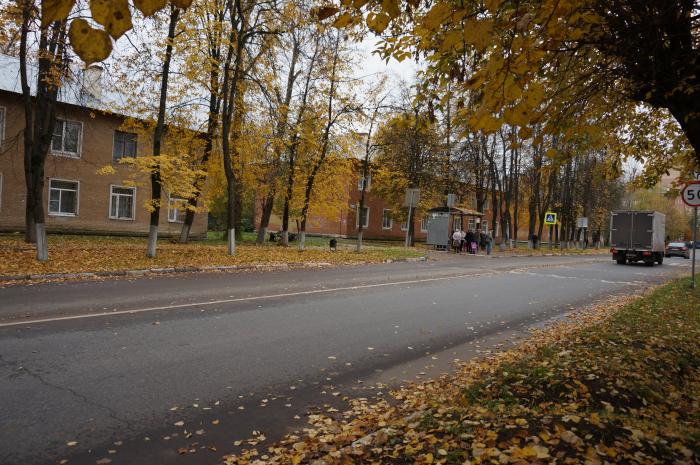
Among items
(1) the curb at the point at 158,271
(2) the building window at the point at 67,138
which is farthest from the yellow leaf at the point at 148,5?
(2) the building window at the point at 67,138

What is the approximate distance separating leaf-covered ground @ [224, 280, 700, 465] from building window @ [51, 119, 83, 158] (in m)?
26.1

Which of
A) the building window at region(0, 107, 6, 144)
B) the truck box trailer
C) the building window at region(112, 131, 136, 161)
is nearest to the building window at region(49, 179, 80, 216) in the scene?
the building window at region(112, 131, 136, 161)

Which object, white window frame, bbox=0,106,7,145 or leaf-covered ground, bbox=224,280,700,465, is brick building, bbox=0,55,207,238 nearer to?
white window frame, bbox=0,106,7,145

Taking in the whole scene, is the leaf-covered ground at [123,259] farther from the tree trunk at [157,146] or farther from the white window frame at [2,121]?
the white window frame at [2,121]

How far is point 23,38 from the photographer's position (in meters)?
13.7

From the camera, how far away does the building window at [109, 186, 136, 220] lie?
2691cm

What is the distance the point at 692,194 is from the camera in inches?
509

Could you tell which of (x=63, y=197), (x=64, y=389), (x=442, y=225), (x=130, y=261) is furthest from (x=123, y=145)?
(x=64, y=389)

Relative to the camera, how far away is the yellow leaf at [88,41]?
1.94m

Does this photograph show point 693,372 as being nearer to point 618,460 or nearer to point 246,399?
point 618,460

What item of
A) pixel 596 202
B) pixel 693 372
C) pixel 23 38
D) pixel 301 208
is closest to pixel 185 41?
pixel 23 38

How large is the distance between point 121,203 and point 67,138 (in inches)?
178

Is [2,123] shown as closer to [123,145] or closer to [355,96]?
[123,145]

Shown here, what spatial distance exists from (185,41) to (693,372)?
18.0 meters
